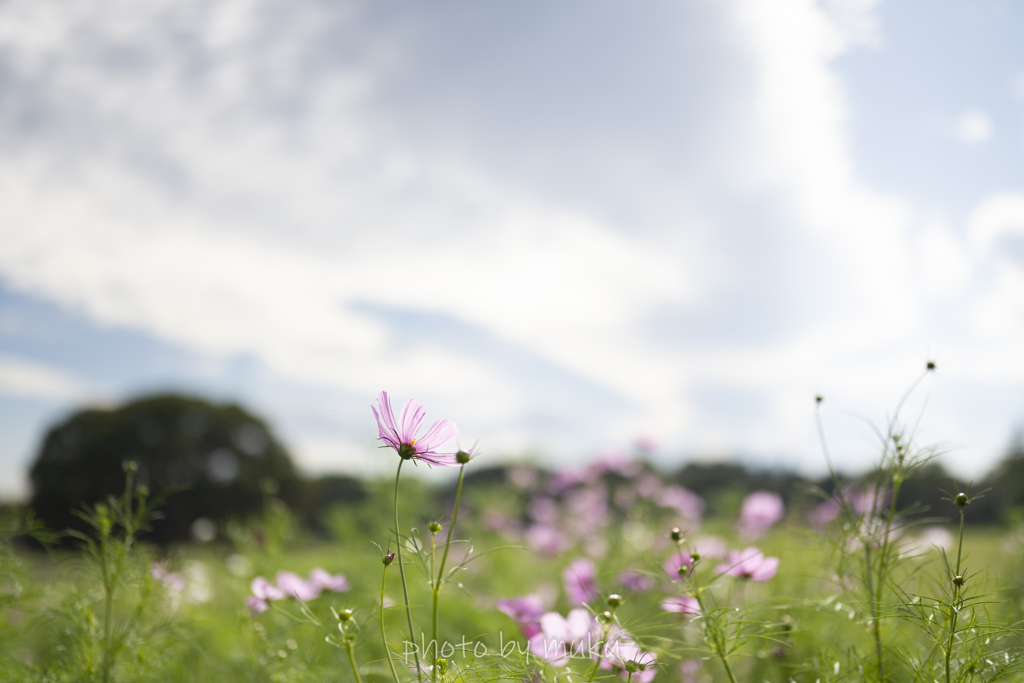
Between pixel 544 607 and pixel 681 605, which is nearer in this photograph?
pixel 681 605

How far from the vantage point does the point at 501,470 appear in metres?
8.06

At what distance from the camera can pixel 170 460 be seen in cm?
797

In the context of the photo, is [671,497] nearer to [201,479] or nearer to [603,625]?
[603,625]

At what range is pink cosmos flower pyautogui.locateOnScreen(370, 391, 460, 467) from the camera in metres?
0.82

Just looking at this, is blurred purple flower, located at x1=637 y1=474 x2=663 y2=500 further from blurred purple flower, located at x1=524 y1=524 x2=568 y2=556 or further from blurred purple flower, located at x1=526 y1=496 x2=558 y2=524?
blurred purple flower, located at x1=526 y1=496 x2=558 y2=524

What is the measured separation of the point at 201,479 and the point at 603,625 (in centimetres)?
846

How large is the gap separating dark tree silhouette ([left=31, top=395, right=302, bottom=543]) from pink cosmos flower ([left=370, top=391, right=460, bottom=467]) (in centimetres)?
767

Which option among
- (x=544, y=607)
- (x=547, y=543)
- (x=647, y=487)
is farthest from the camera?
(x=647, y=487)

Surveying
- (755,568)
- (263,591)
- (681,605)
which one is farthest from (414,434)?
(755,568)

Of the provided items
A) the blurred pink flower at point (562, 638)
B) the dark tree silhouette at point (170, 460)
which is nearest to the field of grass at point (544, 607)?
the blurred pink flower at point (562, 638)

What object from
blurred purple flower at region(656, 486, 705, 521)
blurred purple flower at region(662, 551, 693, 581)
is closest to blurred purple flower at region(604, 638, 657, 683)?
blurred purple flower at region(662, 551, 693, 581)

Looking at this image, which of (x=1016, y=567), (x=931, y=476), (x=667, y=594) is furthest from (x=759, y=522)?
(x=931, y=476)

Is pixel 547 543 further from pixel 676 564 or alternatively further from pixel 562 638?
pixel 562 638

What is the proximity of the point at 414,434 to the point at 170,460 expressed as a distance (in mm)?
8367
